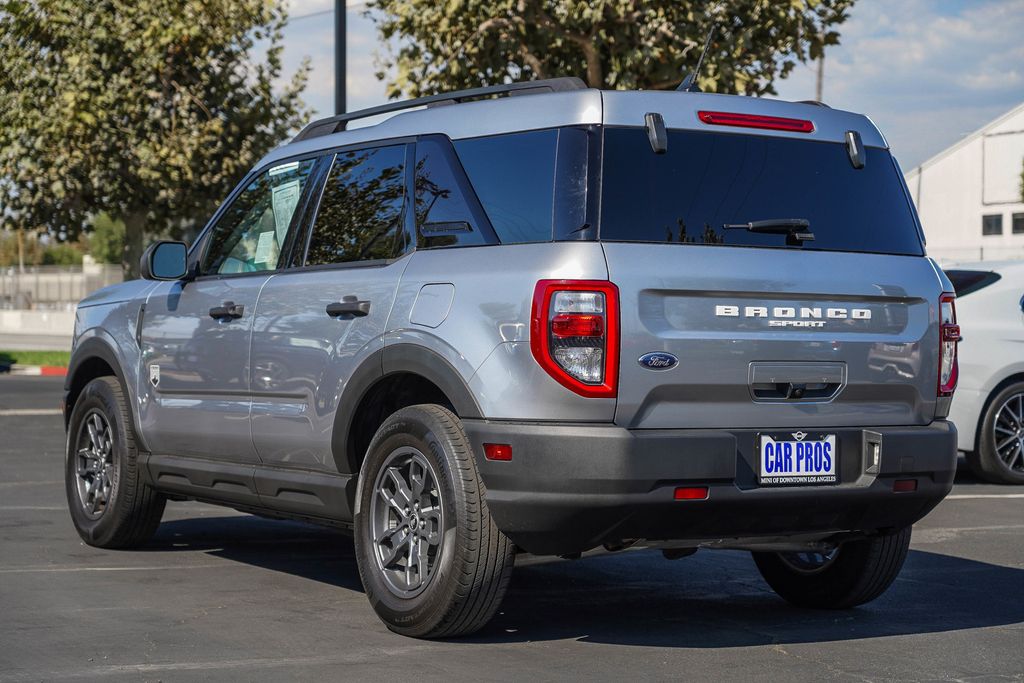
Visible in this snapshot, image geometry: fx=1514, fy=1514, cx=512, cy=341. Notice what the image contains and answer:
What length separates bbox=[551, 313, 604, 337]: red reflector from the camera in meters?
5.02

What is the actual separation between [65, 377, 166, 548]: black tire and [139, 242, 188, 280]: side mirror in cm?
79

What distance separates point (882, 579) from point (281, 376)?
8.67ft

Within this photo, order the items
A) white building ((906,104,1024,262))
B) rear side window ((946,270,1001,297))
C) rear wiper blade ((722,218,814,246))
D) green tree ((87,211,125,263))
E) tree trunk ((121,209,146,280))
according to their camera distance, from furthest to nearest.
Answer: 1. green tree ((87,211,125,263))
2. white building ((906,104,1024,262))
3. tree trunk ((121,209,146,280))
4. rear side window ((946,270,1001,297))
5. rear wiper blade ((722,218,814,246))

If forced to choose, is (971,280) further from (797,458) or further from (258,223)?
(797,458)

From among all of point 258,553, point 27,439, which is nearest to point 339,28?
point 27,439

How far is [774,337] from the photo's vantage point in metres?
5.34

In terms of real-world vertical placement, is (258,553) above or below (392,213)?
below

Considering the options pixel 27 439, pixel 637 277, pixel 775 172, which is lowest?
pixel 27 439

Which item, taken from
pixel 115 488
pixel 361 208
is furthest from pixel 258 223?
pixel 115 488

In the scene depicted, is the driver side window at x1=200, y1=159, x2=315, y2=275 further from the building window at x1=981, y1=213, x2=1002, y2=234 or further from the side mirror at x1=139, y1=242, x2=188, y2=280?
the building window at x1=981, y1=213, x2=1002, y2=234

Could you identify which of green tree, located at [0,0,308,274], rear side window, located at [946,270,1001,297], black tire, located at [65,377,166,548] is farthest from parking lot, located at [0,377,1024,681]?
green tree, located at [0,0,308,274]

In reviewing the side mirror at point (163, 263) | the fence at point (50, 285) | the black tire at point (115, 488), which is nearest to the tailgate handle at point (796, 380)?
the side mirror at point (163, 263)

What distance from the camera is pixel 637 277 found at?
Result: 511 cm

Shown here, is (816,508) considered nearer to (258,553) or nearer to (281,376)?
(281,376)
